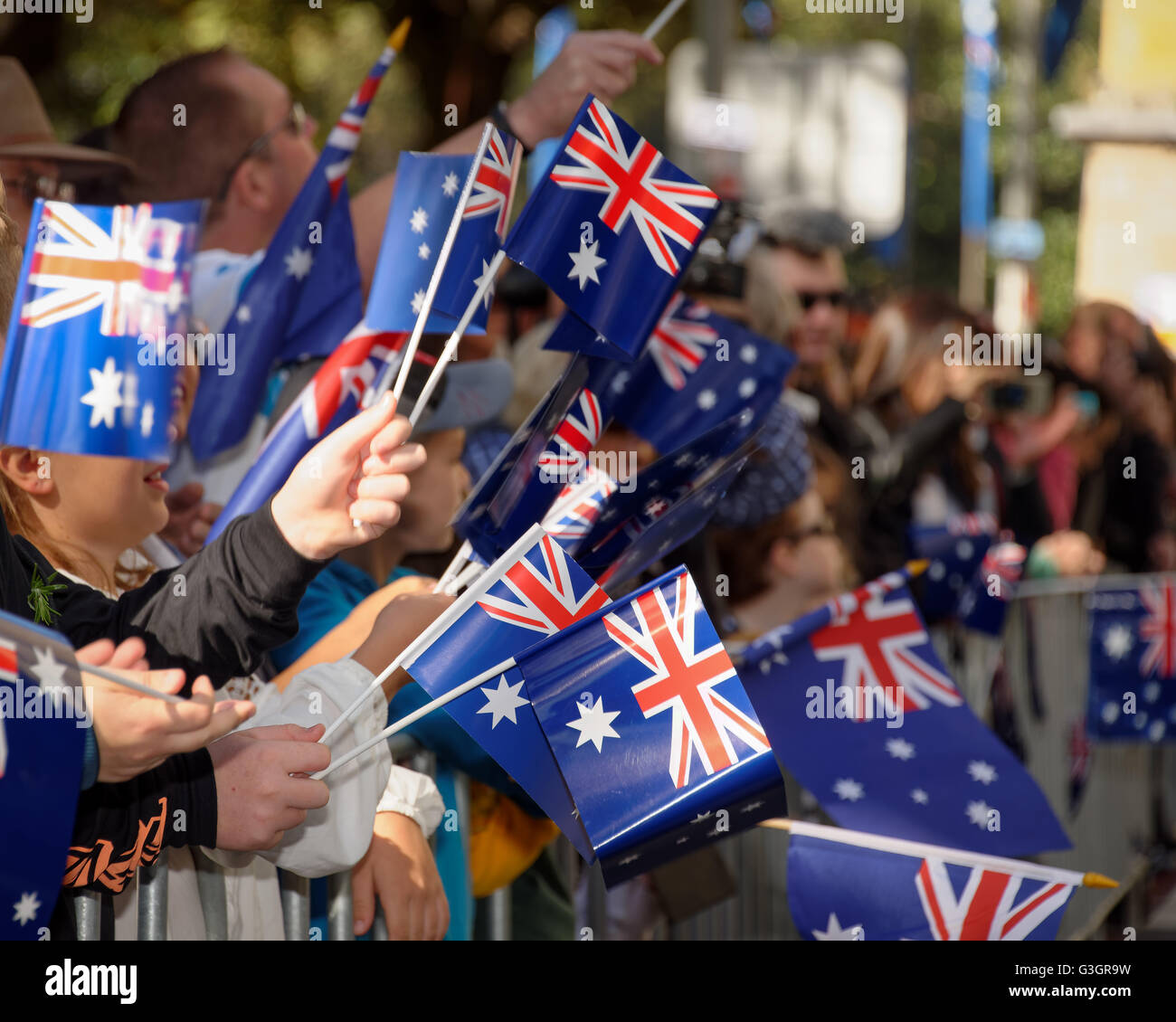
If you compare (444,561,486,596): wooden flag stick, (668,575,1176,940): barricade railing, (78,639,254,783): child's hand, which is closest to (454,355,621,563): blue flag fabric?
(444,561,486,596): wooden flag stick

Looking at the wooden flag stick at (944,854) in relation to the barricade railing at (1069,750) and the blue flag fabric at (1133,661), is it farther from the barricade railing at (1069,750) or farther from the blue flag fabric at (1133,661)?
the blue flag fabric at (1133,661)

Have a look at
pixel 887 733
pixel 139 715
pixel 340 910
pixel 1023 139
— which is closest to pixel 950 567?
pixel 887 733

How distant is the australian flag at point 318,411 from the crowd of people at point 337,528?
0.14 meters

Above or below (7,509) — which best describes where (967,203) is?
above

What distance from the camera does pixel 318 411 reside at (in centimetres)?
287

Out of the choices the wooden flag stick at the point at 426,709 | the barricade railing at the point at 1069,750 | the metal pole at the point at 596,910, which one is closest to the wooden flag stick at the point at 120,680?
the wooden flag stick at the point at 426,709

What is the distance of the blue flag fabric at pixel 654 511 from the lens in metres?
2.54

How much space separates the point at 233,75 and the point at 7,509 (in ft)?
5.93

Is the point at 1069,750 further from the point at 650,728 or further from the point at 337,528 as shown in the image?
the point at 337,528

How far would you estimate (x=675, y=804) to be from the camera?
220 centimetres

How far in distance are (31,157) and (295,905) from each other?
2143mm

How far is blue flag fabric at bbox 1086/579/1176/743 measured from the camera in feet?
19.2
